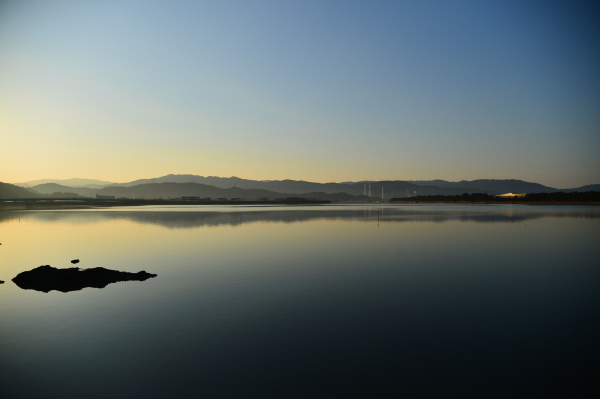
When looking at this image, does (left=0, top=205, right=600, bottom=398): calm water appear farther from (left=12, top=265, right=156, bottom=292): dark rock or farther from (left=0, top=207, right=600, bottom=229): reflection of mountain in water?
(left=0, top=207, right=600, bottom=229): reflection of mountain in water

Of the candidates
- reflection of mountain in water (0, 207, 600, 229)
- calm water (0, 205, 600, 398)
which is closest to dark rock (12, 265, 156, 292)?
calm water (0, 205, 600, 398)

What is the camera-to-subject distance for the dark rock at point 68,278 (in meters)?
24.2

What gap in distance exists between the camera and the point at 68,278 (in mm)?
25172

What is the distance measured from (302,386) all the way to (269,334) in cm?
442

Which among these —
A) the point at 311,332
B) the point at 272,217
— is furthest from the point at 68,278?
the point at 272,217

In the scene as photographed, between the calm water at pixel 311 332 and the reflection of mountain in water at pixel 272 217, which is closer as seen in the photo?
the calm water at pixel 311 332

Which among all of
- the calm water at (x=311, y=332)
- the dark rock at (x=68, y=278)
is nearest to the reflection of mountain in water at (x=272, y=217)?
the dark rock at (x=68, y=278)

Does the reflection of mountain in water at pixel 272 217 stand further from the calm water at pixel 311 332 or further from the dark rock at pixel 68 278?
the calm water at pixel 311 332

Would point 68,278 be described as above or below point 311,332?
below

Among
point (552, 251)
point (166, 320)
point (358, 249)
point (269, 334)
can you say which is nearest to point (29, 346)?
point (166, 320)

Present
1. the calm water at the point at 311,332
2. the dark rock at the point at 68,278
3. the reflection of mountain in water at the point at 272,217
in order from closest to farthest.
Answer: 1. the calm water at the point at 311,332
2. the dark rock at the point at 68,278
3. the reflection of mountain in water at the point at 272,217

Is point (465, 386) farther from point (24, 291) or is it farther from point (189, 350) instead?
point (24, 291)

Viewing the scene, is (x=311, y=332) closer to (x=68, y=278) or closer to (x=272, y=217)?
(x=68, y=278)

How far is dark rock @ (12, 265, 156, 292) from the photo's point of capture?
24.2 meters
